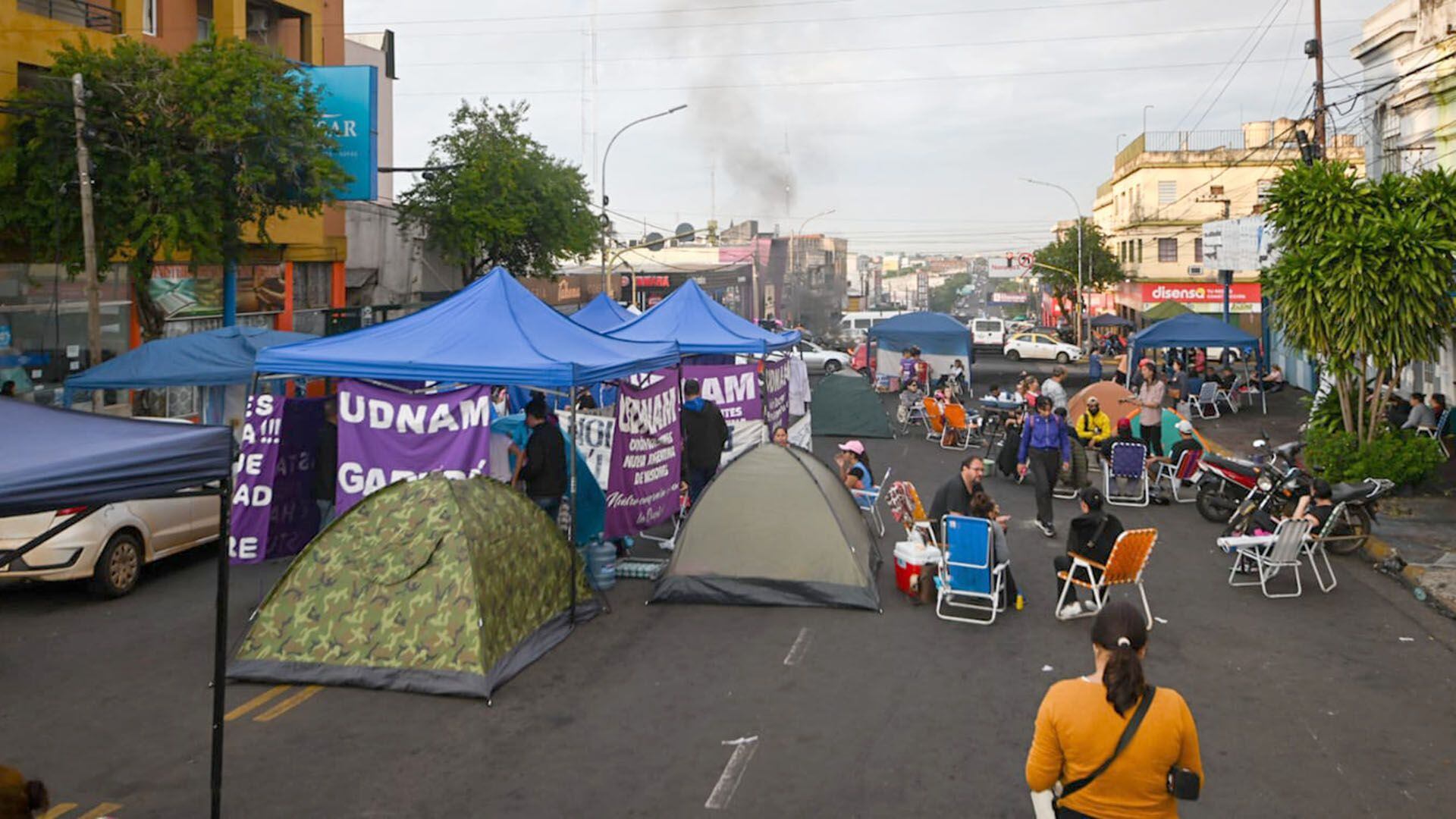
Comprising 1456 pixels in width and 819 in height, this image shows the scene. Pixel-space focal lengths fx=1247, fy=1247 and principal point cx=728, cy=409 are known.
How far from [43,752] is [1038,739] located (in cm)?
612

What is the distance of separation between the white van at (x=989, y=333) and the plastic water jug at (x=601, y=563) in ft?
155

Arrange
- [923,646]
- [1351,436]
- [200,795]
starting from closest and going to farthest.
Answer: [200,795], [923,646], [1351,436]

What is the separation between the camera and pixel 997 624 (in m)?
10.7

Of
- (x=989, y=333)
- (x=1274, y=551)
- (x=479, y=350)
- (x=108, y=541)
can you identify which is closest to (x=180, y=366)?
(x=108, y=541)

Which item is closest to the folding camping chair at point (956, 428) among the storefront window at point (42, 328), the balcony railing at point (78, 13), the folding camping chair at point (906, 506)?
the folding camping chair at point (906, 506)

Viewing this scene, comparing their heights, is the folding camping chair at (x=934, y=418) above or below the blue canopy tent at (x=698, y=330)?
below

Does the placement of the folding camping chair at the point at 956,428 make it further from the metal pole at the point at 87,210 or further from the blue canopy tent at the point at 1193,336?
the metal pole at the point at 87,210

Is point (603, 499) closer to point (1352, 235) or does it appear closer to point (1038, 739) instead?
point (1038, 739)

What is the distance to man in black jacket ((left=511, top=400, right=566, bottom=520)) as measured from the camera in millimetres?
11102

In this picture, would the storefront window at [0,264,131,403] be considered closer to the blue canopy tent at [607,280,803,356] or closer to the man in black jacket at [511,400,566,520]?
the blue canopy tent at [607,280,803,356]

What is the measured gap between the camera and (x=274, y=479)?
11203 mm

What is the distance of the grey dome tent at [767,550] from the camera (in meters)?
11.0

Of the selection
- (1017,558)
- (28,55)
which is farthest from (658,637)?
(28,55)

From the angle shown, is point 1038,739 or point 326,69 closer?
point 1038,739
